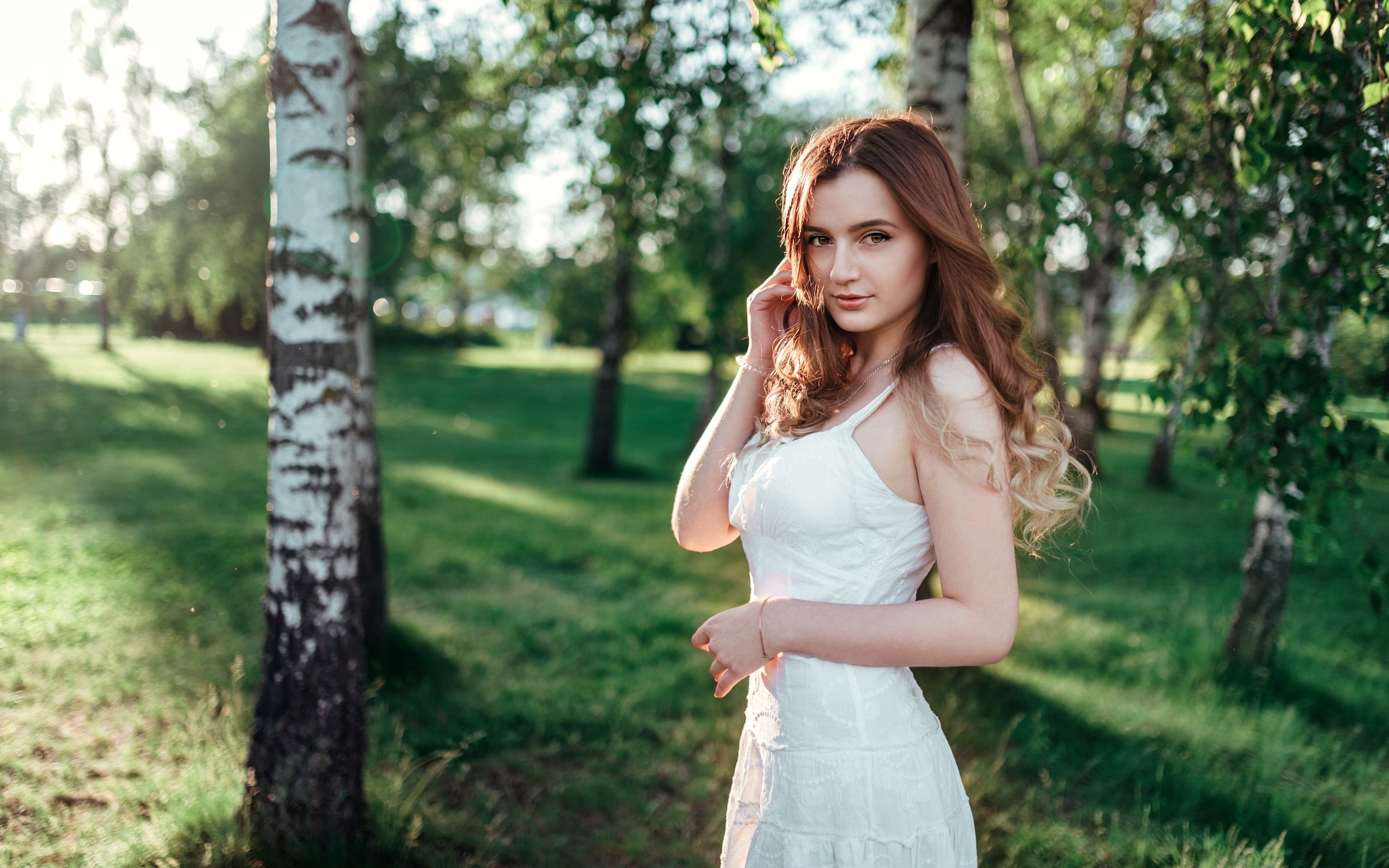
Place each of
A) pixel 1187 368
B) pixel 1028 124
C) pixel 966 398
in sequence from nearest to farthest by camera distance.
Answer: pixel 966 398 < pixel 1187 368 < pixel 1028 124

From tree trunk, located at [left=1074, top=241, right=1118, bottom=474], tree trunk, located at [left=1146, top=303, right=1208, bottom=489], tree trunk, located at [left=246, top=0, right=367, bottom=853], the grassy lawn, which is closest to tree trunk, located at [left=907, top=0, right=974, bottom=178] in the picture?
tree trunk, located at [left=1146, top=303, right=1208, bottom=489]

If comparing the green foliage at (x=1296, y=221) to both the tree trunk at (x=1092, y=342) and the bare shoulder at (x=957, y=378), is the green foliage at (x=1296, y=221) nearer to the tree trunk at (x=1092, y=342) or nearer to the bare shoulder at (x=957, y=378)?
the bare shoulder at (x=957, y=378)

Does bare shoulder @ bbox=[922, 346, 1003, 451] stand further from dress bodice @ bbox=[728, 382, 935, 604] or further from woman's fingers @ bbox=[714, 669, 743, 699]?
woman's fingers @ bbox=[714, 669, 743, 699]

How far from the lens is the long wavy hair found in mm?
1808

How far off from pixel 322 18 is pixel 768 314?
1.97m

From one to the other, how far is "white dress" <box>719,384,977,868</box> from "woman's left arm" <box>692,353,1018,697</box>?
0.10 meters

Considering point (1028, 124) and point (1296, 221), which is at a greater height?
point (1028, 124)

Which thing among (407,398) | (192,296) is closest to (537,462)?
(192,296)

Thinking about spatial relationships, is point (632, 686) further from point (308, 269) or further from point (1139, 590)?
point (1139, 590)

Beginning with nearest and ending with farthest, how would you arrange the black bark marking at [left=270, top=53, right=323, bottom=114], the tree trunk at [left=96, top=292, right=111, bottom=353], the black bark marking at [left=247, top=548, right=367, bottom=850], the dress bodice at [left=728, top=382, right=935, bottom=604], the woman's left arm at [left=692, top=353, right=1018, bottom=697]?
1. the woman's left arm at [left=692, top=353, right=1018, bottom=697]
2. the dress bodice at [left=728, top=382, right=935, bottom=604]
3. the black bark marking at [left=270, top=53, right=323, bottom=114]
4. the black bark marking at [left=247, top=548, right=367, bottom=850]
5. the tree trunk at [left=96, top=292, right=111, bottom=353]

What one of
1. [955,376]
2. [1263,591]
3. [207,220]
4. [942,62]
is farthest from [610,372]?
[955,376]

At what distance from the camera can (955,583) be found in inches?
68.3

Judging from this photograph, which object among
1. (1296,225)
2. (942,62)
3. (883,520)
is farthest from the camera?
(942,62)

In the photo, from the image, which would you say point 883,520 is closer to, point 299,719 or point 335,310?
point 335,310
